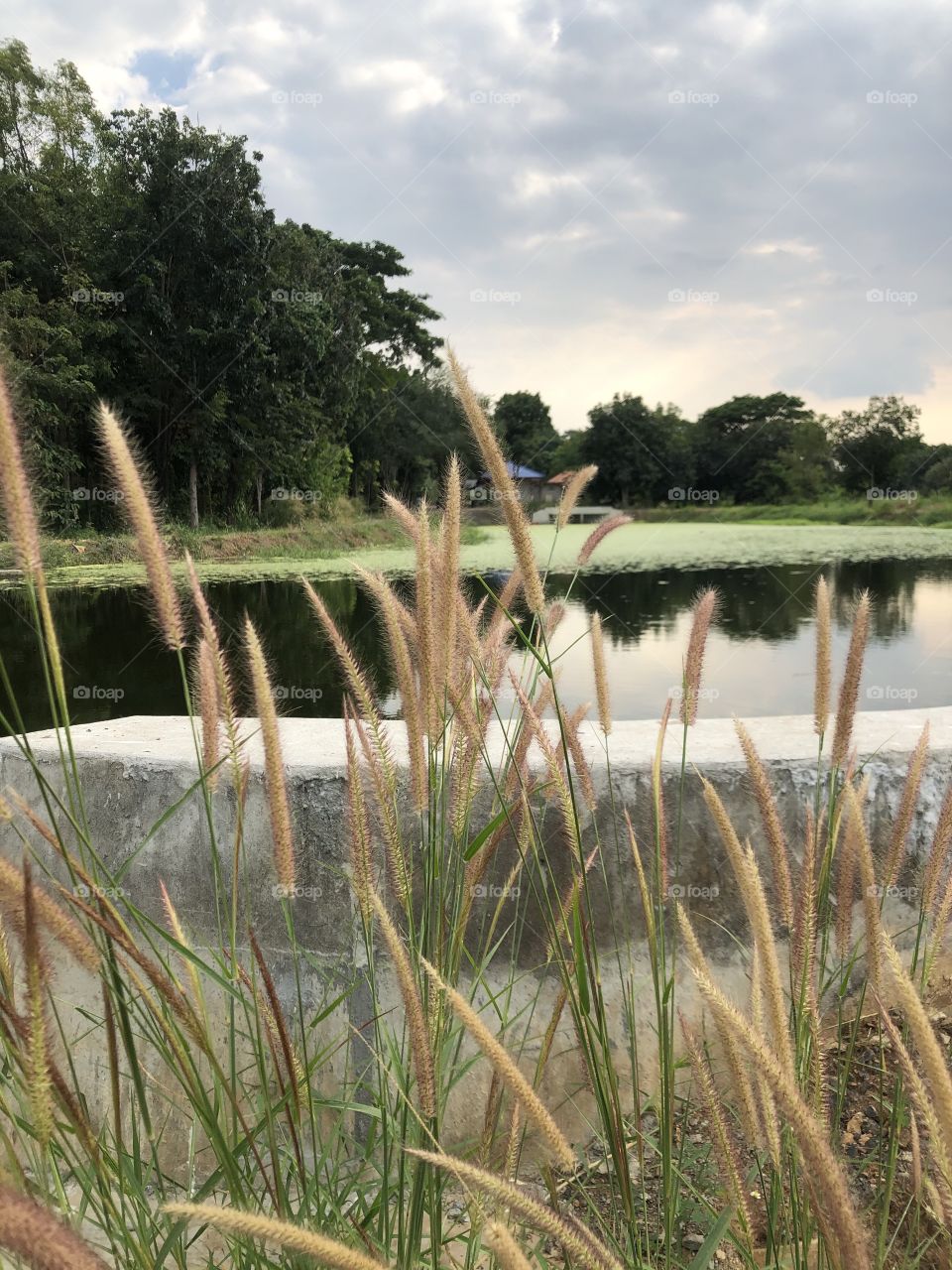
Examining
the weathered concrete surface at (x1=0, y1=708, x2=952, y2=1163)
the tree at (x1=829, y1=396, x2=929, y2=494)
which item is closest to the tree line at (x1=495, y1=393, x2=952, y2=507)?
the tree at (x1=829, y1=396, x2=929, y2=494)

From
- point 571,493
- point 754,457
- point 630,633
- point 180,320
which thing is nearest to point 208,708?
point 571,493

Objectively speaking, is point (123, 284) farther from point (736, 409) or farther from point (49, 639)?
point (736, 409)

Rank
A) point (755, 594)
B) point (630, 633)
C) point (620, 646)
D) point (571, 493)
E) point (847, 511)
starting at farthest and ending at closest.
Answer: point (847, 511) → point (755, 594) → point (630, 633) → point (620, 646) → point (571, 493)

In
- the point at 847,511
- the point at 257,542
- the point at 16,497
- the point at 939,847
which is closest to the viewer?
the point at 16,497

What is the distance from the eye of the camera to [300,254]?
22.1 meters

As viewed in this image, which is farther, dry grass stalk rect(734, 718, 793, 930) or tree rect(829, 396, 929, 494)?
tree rect(829, 396, 929, 494)

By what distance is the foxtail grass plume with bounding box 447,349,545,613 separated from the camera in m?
0.91

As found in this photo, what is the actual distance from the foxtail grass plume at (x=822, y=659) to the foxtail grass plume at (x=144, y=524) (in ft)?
2.58

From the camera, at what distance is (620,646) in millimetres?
10711

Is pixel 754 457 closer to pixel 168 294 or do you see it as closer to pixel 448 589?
pixel 168 294

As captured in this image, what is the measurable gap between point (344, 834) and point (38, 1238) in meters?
1.51

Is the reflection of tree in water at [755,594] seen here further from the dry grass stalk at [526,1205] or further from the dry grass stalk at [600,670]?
the dry grass stalk at [526,1205]

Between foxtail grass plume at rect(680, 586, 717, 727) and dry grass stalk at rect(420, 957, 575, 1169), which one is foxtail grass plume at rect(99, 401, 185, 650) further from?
foxtail grass plume at rect(680, 586, 717, 727)

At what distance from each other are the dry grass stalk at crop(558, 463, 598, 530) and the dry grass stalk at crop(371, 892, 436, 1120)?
1.92ft
